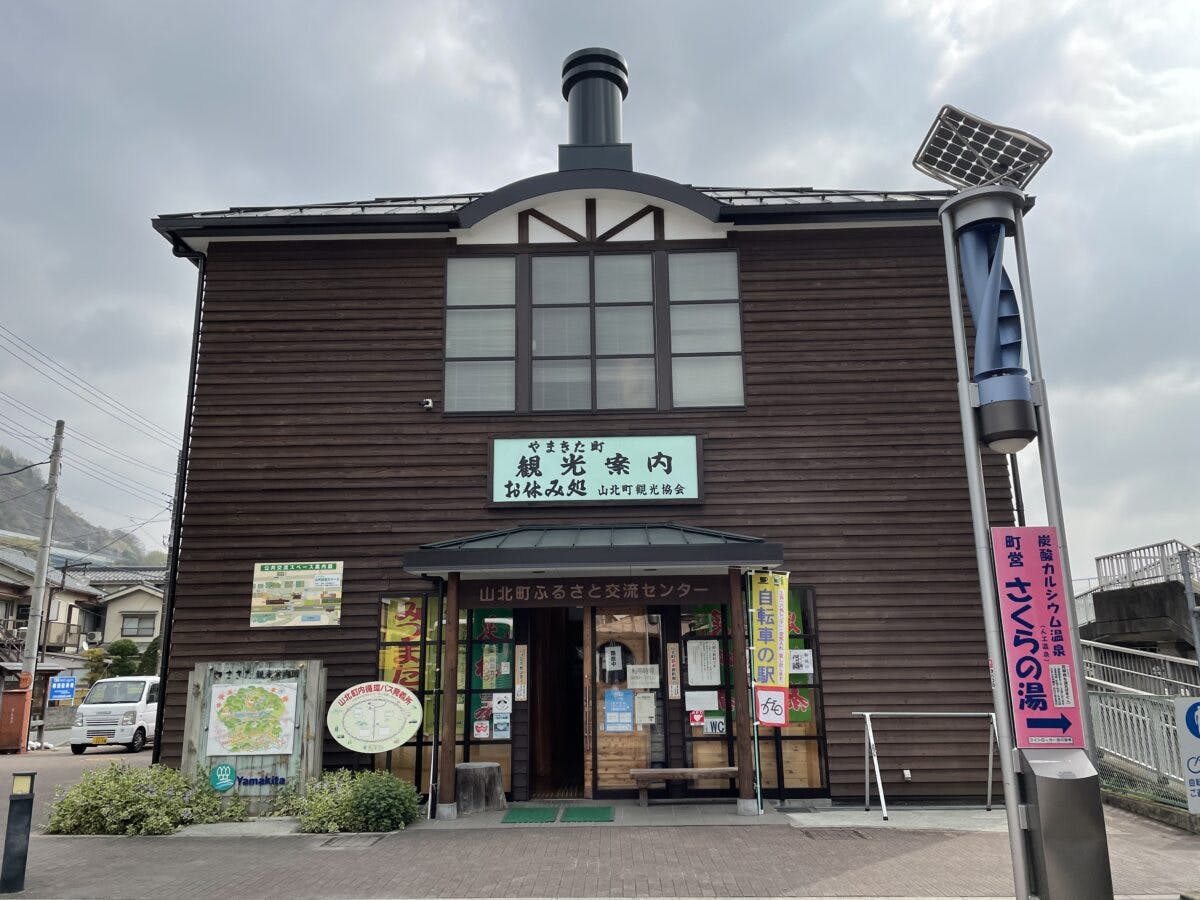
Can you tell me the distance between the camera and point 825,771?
11.0 meters

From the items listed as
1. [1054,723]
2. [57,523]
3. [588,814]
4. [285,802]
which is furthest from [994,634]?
[57,523]

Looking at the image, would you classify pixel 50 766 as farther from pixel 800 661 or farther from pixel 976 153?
pixel 976 153

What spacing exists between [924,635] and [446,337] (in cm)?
780

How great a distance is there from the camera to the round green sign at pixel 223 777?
33.4ft

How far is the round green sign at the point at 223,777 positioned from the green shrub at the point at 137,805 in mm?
77

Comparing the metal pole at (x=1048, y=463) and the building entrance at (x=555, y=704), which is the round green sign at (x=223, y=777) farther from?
the metal pole at (x=1048, y=463)

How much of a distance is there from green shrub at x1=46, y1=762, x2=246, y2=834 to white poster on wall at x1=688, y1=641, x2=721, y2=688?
5.74 m

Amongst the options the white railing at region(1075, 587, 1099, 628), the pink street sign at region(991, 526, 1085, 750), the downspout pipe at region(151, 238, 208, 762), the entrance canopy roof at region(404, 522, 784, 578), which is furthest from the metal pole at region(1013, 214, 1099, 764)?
the white railing at region(1075, 587, 1099, 628)

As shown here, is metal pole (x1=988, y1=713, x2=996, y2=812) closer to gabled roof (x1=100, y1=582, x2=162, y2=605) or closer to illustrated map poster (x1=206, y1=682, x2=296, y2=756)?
illustrated map poster (x1=206, y1=682, x2=296, y2=756)

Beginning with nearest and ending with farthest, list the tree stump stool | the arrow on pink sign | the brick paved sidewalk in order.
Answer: the arrow on pink sign < the brick paved sidewalk < the tree stump stool

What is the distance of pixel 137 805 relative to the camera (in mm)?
9594

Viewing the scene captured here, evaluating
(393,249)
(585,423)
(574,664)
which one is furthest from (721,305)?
(574,664)

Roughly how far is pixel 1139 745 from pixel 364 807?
30.8 ft

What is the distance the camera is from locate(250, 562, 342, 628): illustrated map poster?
11.5 metres
